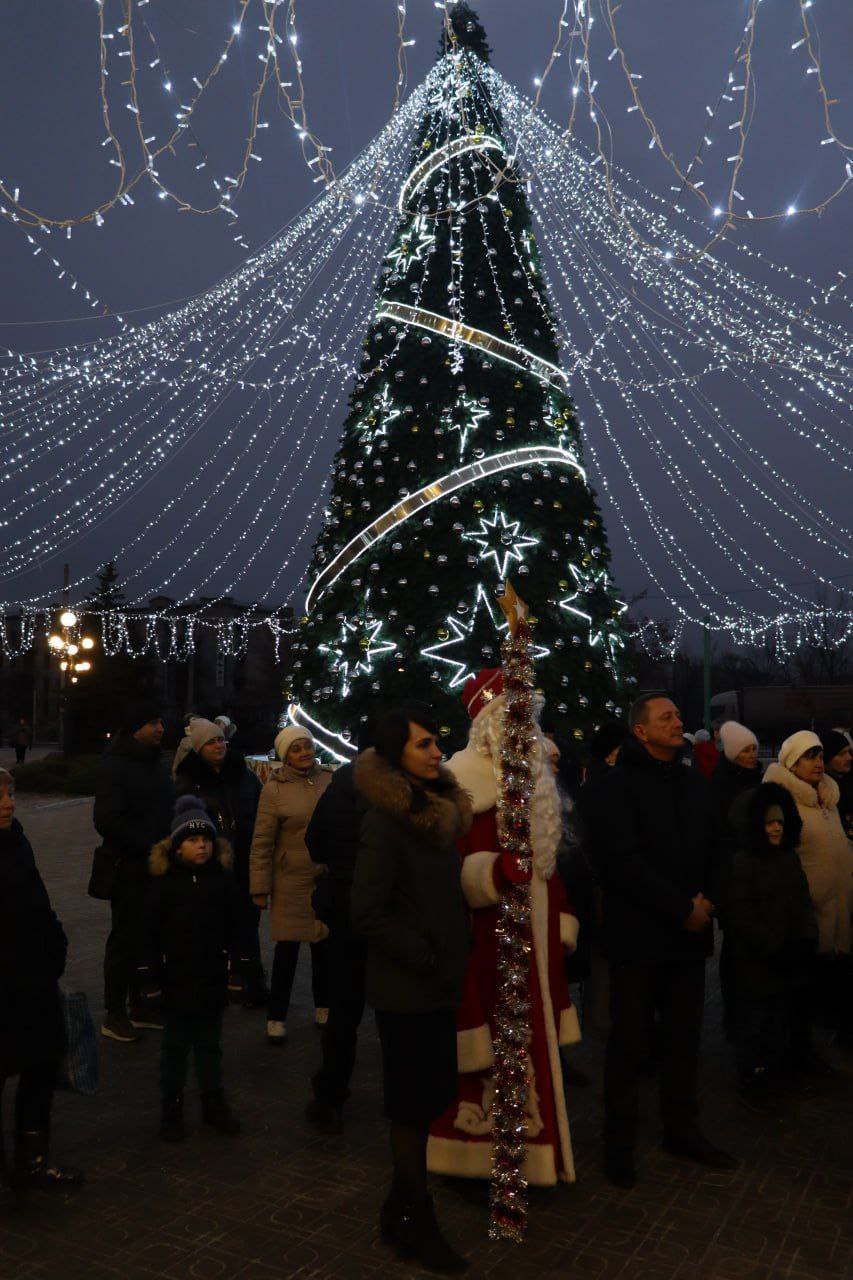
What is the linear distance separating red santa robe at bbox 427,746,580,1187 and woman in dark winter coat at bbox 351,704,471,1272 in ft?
0.77

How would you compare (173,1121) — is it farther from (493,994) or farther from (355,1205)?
(493,994)

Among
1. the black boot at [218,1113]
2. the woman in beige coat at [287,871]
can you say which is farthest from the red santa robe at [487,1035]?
the woman in beige coat at [287,871]

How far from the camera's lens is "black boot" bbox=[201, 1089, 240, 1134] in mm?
4344

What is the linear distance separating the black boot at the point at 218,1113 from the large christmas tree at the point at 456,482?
4919mm

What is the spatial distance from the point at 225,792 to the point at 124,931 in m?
1.10

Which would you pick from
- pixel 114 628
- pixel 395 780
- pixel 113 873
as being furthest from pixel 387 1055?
pixel 114 628

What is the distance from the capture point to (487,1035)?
3629 millimetres

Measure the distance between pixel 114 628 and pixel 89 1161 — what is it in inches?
1356

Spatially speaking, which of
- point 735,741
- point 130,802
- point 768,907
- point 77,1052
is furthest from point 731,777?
point 77,1052

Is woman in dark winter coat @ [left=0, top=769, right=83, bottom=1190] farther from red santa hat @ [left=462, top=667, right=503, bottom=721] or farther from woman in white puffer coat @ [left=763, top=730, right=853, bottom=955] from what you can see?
woman in white puffer coat @ [left=763, top=730, right=853, bottom=955]

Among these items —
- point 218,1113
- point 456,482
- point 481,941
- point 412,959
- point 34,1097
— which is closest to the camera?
point 412,959

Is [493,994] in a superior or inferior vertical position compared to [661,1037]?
superior

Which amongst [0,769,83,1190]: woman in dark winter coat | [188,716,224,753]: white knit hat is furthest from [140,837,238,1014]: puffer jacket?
[188,716,224,753]: white knit hat

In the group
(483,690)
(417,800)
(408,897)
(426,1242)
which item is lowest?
(426,1242)
